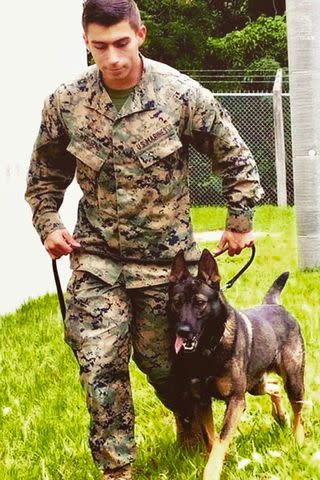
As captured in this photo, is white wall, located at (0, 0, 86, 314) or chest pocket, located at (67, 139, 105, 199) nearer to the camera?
chest pocket, located at (67, 139, 105, 199)

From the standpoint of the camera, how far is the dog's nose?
372cm

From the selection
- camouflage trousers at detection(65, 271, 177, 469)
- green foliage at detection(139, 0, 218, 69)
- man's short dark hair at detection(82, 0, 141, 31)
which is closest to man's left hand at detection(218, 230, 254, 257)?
camouflage trousers at detection(65, 271, 177, 469)

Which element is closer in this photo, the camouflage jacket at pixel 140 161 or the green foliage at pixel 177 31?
the camouflage jacket at pixel 140 161

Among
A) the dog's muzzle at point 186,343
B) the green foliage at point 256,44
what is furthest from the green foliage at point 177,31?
the dog's muzzle at point 186,343

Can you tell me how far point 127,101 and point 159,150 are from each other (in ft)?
0.74

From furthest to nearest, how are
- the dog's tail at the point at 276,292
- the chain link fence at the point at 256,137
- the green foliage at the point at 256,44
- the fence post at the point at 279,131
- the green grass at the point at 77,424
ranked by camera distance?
the green foliage at the point at 256,44
the chain link fence at the point at 256,137
the fence post at the point at 279,131
the dog's tail at the point at 276,292
the green grass at the point at 77,424

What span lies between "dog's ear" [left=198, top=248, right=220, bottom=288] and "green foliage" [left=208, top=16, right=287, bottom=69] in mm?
19677

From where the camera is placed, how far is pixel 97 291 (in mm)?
4027

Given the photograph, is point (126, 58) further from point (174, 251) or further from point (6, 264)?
point (6, 264)

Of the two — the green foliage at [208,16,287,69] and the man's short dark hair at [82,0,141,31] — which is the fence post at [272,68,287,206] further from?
the man's short dark hair at [82,0,141,31]

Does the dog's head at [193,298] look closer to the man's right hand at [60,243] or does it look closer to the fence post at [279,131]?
the man's right hand at [60,243]

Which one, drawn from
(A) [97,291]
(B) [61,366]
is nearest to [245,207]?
(A) [97,291]

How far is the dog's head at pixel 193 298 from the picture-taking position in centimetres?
376

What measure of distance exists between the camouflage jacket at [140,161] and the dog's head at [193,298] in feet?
0.57
